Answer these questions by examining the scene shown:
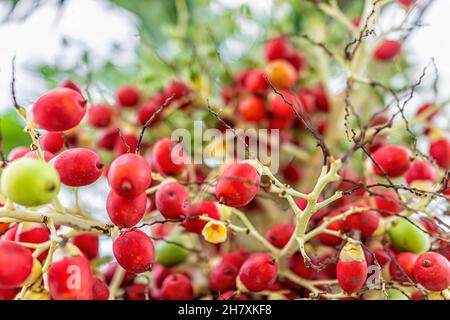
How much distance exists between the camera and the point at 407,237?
70 centimetres

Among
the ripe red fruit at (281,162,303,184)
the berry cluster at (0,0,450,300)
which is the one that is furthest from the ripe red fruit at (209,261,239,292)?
the ripe red fruit at (281,162,303,184)

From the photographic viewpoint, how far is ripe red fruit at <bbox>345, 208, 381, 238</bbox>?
677mm

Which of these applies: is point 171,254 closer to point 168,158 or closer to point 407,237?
point 168,158

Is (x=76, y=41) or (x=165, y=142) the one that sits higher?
(x=76, y=41)

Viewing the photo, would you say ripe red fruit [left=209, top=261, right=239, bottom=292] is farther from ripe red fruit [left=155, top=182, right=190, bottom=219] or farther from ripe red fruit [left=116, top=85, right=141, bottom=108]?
ripe red fruit [left=116, top=85, right=141, bottom=108]

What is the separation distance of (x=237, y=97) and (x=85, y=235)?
1.37 ft

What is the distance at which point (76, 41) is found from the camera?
998 mm

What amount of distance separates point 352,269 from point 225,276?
0.18 metres

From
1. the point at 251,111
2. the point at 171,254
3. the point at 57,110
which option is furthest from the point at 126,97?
the point at 57,110

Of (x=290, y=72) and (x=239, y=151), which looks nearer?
(x=239, y=151)

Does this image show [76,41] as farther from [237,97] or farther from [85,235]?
Result: [85,235]

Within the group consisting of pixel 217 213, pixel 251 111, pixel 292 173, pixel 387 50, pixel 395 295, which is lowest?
pixel 395 295

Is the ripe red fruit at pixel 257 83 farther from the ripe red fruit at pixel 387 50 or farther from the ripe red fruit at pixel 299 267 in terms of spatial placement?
the ripe red fruit at pixel 299 267

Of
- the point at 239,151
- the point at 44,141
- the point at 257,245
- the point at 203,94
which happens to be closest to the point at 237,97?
the point at 203,94
